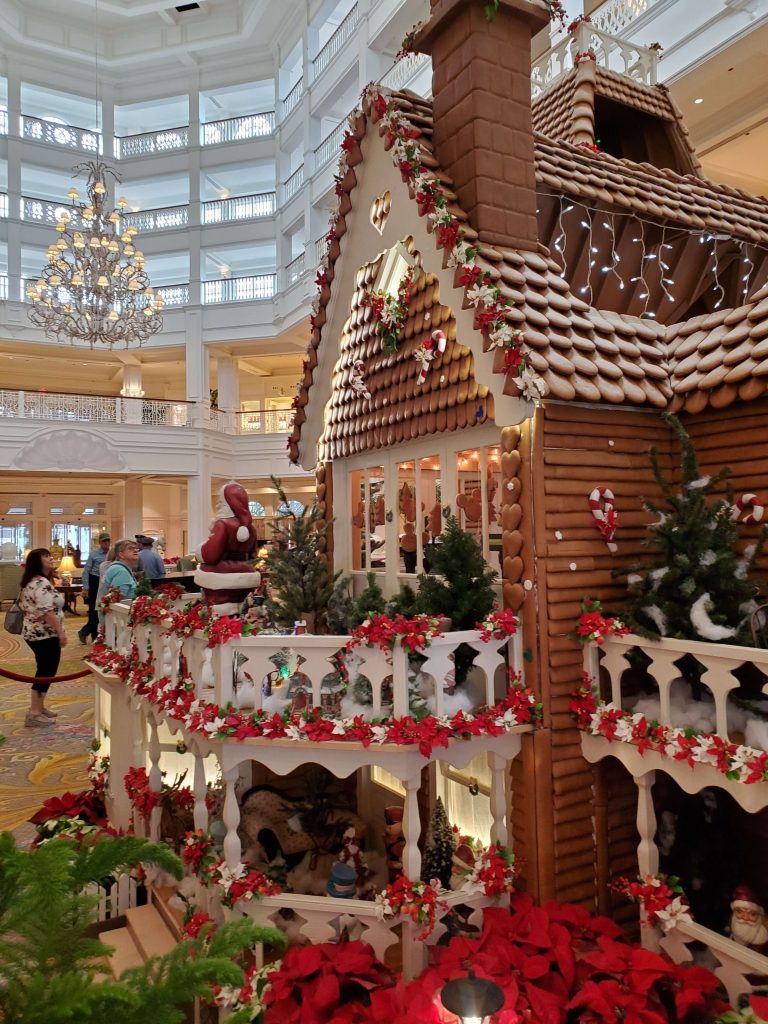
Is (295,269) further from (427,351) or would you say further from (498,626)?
(498,626)

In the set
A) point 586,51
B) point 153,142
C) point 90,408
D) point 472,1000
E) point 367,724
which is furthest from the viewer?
point 153,142

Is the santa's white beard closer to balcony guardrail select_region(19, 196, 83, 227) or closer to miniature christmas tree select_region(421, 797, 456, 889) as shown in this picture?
miniature christmas tree select_region(421, 797, 456, 889)

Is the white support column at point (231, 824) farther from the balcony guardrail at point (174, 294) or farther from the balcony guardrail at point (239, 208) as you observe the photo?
the balcony guardrail at point (239, 208)

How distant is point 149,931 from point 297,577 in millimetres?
2418

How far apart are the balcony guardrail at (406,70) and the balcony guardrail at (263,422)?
8.75 meters

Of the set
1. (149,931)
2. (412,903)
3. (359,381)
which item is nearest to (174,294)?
(359,381)

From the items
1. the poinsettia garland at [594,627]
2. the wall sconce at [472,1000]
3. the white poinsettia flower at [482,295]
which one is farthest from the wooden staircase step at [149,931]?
the white poinsettia flower at [482,295]

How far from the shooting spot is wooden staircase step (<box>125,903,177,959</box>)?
3.85 metres

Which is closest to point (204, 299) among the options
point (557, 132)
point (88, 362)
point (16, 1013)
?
point (88, 362)

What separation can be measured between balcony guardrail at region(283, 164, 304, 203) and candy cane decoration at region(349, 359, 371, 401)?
15133 millimetres

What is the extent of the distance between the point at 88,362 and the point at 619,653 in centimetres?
2159

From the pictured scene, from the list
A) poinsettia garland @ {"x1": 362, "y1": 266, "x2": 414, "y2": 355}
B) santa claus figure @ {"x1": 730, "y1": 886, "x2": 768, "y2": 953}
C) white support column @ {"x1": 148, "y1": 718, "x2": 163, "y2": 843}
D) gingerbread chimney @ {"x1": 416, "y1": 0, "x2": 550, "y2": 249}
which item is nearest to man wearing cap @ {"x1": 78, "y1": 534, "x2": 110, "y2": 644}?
white support column @ {"x1": 148, "y1": 718, "x2": 163, "y2": 843}

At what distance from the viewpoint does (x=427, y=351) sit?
456cm

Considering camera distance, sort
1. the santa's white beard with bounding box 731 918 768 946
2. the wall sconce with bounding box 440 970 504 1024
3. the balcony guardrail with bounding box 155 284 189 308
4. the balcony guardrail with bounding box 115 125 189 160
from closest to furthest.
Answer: the wall sconce with bounding box 440 970 504 1024
the santa's white beard with bounding box 731 918 768 946
the balcony guardrail with bounding box 155 284 189 308
the balcony guardrail with bounding box 115 125 189 160
